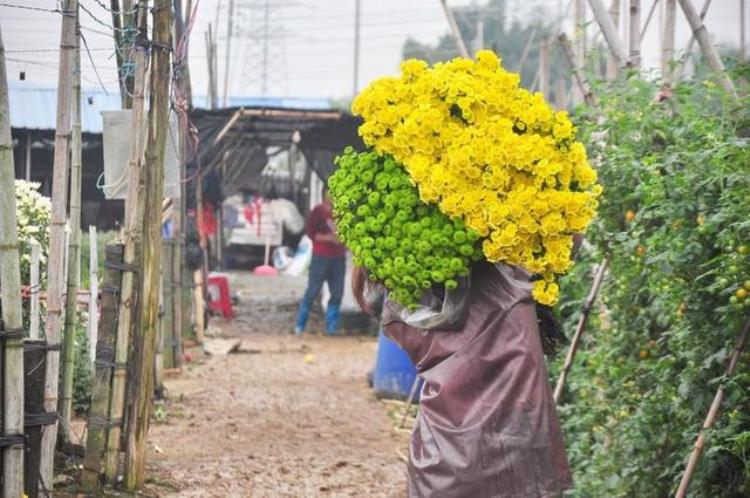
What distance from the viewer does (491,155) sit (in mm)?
4473

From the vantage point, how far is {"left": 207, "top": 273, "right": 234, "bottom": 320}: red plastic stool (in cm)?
1805

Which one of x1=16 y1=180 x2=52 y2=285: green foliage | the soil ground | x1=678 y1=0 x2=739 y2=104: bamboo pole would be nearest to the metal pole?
the soil ground

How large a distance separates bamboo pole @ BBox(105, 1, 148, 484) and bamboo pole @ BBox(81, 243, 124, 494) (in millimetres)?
36

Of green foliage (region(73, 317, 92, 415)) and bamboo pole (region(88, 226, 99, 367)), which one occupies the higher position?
bamboo pole (region(88, 226, 99, 367))

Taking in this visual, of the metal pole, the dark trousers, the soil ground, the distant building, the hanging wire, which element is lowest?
the soil ground

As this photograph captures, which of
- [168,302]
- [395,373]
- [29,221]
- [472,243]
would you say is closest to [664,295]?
[472,243]

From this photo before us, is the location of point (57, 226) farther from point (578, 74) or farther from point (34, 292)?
point (578, 74)

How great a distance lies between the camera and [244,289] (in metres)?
23.6

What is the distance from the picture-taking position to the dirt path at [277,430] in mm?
7395

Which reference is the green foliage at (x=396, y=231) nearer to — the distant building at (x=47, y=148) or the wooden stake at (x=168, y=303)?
the distant building at (x=47, y=148)

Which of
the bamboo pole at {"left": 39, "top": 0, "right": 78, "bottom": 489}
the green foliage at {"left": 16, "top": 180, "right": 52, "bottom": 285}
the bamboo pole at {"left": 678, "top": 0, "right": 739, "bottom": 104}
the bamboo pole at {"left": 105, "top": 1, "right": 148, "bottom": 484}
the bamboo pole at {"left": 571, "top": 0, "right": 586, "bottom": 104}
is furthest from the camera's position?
the bamboo pole at {"left": 571, "top": 0, "right": 586, "bottom": 104}

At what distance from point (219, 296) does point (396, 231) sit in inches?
545

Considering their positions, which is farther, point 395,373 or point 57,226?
point 395,373

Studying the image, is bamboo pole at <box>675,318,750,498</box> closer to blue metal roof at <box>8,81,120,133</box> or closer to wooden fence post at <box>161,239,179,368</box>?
blue metal roof at <box>8,81,120,133</box>
